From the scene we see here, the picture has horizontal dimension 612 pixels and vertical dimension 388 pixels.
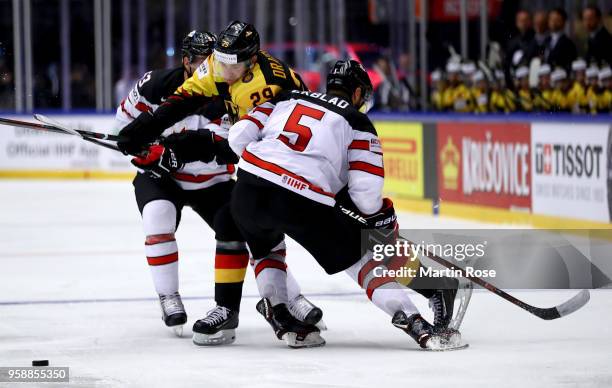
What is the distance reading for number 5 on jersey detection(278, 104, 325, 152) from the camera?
455 centimetres

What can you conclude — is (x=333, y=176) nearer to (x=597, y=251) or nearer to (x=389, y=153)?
(x=597, y=251)

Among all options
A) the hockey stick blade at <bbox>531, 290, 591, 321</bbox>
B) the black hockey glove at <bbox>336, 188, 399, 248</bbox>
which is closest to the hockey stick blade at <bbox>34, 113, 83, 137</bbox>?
the black hockey glove at <bbox>336, 188, 399, 248</bbox>

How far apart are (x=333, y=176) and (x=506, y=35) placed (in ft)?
21.8

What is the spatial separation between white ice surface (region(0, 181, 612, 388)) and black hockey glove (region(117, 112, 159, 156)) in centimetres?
72

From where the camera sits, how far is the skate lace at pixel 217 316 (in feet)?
15.8

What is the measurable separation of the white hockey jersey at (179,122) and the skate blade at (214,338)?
2.35 feet

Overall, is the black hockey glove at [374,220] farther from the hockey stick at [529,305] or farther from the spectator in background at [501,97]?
the spectator in background at [501,97]

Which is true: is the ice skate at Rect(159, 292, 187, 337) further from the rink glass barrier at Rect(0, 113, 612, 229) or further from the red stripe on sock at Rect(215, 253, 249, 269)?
the rink glass barrier at Rect(0, 113, 612, 229)

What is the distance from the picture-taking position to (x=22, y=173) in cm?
1497

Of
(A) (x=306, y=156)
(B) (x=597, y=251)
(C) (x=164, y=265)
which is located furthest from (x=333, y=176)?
(B) (x=597, y=251)

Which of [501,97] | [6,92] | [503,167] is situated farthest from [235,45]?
[6,92]

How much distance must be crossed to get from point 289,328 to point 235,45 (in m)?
1.04

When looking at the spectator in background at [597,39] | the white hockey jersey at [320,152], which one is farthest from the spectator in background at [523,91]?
the white hockey jersey at [320,152]

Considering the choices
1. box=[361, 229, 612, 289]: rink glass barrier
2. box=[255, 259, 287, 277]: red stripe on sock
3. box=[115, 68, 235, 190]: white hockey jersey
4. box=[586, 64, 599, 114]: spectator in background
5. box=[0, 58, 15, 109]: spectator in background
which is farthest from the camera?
box=[0, 58, 15, 109]: spectator in background
